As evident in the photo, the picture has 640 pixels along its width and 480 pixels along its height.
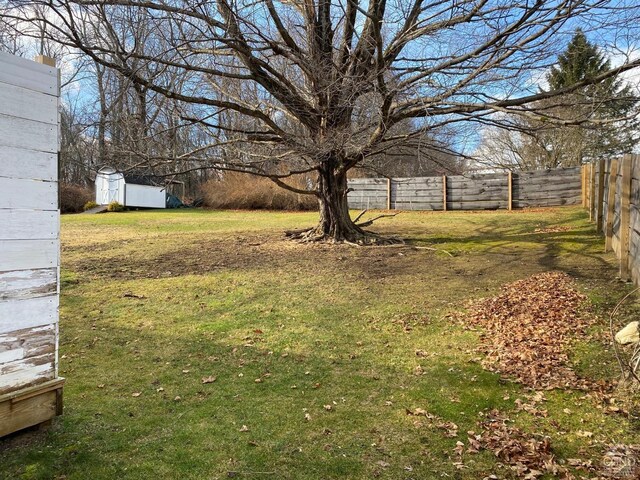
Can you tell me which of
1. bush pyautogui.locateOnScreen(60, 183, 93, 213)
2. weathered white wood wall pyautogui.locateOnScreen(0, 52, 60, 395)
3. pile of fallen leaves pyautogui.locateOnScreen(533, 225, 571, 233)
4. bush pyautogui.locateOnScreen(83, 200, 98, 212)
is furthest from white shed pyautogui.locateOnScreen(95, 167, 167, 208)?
weathered white wood wall pyautogui.locateOnScreen(0, 52, 60, 395)

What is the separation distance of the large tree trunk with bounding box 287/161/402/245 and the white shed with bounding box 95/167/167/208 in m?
19.7

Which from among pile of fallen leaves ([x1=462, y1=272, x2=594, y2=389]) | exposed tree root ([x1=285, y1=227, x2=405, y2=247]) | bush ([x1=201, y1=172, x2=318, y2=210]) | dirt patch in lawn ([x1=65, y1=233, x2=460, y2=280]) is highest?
bush ([x1=201, y1=172, x2=318, y2=210])

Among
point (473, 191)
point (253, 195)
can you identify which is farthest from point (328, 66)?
point (253, 195)

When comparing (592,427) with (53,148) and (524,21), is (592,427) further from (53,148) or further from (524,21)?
(524,21)

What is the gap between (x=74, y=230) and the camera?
1448cm

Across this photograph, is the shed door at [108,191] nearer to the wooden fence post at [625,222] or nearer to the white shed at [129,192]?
the white shed at [129,192]

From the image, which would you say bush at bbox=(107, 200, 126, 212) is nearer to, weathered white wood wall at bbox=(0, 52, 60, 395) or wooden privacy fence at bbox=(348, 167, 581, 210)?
wooden privacy fence at bbox=(348, 167, 581, 210)

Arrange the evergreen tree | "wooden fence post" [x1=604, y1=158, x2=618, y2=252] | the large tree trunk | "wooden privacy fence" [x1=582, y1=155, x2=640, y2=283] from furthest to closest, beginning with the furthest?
the large tree trunk
"wooden fence post" [x1=604, y1=158, x2=618, y2=252]
the evergreen tree
"wooden privacy fence" [x1=582, y1=155, x2=640, y2=283]

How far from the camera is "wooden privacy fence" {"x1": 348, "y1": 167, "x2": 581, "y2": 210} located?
17.2m

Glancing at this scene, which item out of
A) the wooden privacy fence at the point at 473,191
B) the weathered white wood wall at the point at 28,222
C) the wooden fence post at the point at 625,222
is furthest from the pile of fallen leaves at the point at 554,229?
the weathered white wood wall at the point at 28,222

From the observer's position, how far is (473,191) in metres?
18.9

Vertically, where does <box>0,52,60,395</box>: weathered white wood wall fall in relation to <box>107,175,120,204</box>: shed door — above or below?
below

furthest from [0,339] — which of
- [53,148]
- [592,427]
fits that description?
[592,427]

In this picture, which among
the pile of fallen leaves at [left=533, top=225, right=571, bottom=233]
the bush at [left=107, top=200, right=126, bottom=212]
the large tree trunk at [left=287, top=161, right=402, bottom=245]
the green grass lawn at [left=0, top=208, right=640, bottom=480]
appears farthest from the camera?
the bush at [left=107, top=200, right=126, bottom=212]
